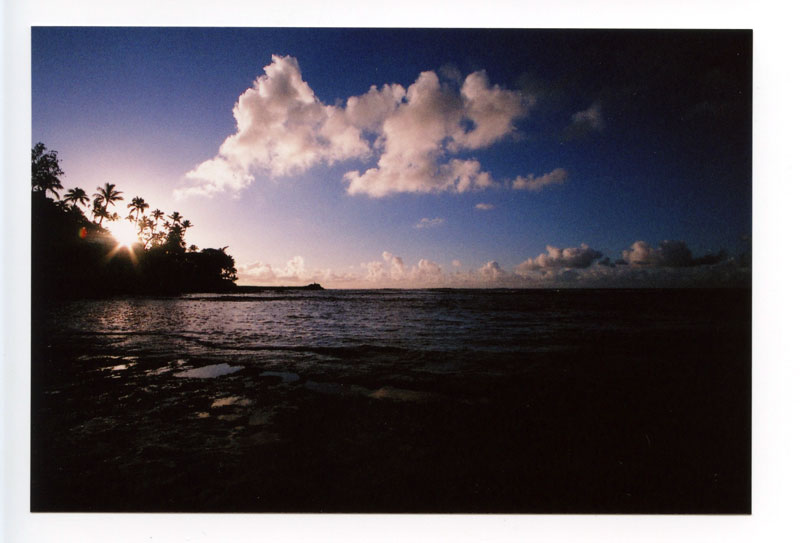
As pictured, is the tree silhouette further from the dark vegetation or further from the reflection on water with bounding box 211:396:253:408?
the reflection on water with bounding box 211:396:253:408

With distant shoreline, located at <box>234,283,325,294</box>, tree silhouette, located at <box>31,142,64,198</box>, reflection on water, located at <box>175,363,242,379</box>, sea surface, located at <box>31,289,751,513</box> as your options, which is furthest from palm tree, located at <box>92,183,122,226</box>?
reflection on water, located at <box>175,363,242,379</box>

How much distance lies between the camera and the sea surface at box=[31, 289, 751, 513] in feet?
4.66

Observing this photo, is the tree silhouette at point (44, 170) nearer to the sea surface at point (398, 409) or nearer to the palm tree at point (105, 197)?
the palm tree at point (105, 197)

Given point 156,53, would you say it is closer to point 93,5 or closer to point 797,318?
point 93,5

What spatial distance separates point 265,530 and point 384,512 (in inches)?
22.1

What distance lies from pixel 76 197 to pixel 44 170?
192 millimetres

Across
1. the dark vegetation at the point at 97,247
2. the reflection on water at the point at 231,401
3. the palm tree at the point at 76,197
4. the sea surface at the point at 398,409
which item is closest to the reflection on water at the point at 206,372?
the sea surface at the point at 398,409

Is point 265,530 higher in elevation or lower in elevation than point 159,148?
lower

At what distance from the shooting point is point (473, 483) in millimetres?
1419

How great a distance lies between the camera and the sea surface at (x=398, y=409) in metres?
1.42

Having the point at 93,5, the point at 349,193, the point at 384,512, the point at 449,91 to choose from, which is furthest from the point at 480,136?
the point at 93,5

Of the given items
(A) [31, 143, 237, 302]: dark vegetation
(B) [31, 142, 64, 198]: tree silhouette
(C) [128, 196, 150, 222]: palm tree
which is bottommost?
(A) [31, 143, 237, 302]: dark vegetation

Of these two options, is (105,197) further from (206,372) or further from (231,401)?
(231,401)

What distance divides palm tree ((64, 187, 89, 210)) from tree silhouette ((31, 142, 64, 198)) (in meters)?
0.04
